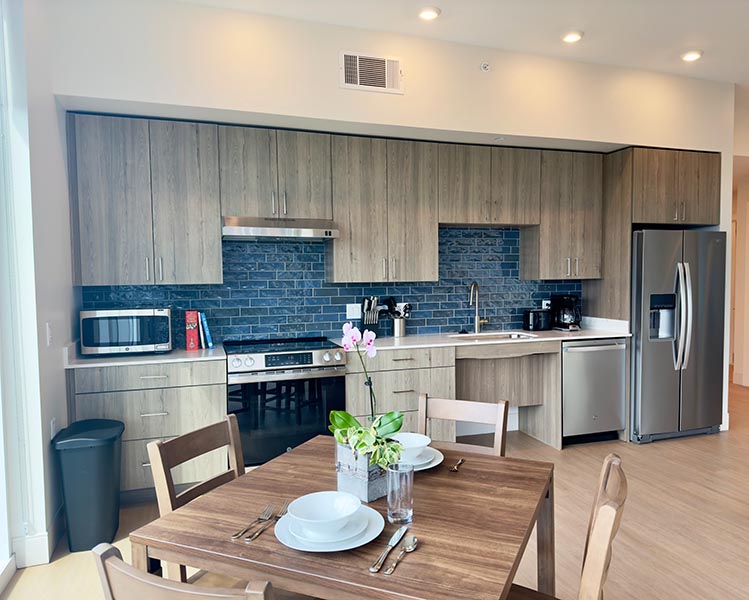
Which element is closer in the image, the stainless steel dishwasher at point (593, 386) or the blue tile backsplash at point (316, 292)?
the blue tile backsplash at point (316, 292)

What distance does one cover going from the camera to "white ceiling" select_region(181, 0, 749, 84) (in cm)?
317

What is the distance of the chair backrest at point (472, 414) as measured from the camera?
2059 millimetres

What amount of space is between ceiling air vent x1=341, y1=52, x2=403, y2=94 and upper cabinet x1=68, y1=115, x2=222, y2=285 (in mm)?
986

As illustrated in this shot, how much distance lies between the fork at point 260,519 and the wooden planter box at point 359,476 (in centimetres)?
21

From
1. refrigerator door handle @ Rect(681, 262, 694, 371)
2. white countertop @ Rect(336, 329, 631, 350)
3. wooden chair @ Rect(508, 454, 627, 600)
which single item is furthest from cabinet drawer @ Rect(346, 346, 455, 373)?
wooden chair @ Rect(508, 454, 627, 600)

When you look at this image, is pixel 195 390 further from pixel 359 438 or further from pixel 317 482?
pixel 359 438

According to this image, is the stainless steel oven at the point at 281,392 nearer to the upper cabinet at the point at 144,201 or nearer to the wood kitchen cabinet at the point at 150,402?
the wood kitchen cabinet at the point at 150,402

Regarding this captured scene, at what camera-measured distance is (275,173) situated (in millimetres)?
3666

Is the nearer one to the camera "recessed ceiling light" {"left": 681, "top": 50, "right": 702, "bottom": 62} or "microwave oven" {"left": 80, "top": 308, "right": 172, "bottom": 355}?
"microwave oven" {"left": 80, "top": 308, "right": 172, "bottom": 355}

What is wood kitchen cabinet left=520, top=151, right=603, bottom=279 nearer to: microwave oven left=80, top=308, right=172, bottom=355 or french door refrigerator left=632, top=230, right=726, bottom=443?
french door refrigerator left=632, top=230, right=726, bottom=443

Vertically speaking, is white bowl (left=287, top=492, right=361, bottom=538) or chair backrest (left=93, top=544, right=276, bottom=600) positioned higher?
chair backrest (left=93, top=544, right=276, bottom=600)

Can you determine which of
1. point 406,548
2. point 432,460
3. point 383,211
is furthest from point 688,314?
point 406,548

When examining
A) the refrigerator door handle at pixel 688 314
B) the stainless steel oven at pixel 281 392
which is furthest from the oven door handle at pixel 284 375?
the refrigerator door handle at pixel 688 314

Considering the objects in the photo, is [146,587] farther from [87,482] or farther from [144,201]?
[144,201]
